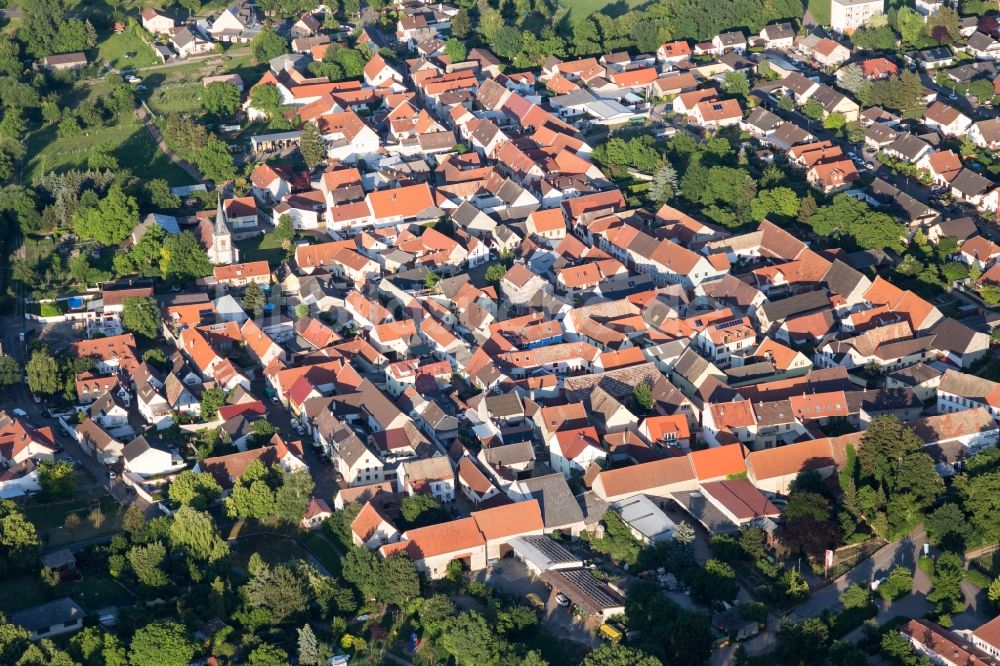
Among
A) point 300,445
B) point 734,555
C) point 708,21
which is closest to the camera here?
point 734,555

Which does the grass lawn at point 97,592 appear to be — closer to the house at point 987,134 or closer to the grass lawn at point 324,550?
the grass lawn at point 324,550

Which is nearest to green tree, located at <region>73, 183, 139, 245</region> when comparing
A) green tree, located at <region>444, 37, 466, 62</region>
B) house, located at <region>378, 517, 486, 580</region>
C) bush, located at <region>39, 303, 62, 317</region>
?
bush, located at <region>39, 303, 62, 317</region>

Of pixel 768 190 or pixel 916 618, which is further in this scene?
pixel 768 190

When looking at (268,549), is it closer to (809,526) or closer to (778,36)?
(809,526)

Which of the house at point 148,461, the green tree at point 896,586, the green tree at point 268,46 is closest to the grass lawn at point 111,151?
the green tree at point 268,46

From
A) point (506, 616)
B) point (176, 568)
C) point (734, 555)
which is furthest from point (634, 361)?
point (176, 568)

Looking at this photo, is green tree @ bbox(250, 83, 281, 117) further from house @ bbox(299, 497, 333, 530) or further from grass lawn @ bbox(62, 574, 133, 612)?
grass lawn @ bbox(62, 574, 133, 612)

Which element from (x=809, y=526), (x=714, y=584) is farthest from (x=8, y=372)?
(x=809, y=526)

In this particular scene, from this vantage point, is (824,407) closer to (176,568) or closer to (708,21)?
(176,568)
